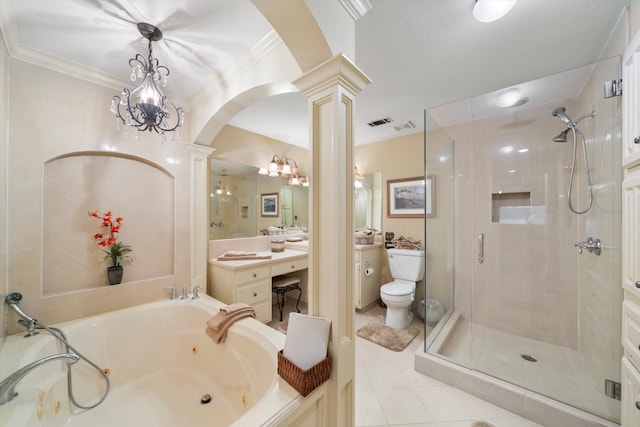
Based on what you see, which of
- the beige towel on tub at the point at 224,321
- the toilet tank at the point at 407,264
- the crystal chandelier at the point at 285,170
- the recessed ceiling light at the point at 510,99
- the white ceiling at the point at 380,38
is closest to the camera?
the white ceiling at the point at 380,38

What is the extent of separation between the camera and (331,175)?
1058 millimetres

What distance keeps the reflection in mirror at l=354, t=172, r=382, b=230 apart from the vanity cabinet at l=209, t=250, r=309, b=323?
149 centimetres

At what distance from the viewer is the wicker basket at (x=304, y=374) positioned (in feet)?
3.13

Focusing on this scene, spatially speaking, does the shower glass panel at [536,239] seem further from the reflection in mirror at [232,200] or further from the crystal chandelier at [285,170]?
the reflection in mirror at [232,200]

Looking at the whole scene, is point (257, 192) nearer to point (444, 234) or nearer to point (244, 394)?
point (244, 394)

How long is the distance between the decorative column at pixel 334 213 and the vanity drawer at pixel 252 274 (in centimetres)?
123

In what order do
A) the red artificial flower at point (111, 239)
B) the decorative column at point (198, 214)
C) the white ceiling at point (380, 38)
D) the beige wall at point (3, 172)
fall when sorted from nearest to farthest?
the white ceiling at point (380, 38)
the beige wall at point (3, 172)
the red artificial flower at point (111, 239)
the decorative column at point (198, 214)

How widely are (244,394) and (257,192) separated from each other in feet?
7.10

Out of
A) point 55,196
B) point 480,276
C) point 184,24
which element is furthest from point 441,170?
point 55,196

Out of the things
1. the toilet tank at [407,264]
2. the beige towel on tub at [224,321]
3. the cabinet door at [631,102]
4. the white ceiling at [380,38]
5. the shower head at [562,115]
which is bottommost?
the beige towel on tub at [224,321]

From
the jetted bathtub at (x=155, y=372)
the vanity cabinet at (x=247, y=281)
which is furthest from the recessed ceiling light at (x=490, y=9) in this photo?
the vanity cabinet at (x=247, y=281)

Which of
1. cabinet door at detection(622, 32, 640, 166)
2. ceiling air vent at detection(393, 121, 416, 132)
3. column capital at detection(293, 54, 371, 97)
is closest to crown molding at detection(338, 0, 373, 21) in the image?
column capital at detection(293, 54, 371, 97)

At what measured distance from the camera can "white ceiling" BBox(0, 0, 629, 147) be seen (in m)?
1.18

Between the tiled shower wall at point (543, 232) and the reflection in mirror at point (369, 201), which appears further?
the reflection in mirror at point (369, 201)
